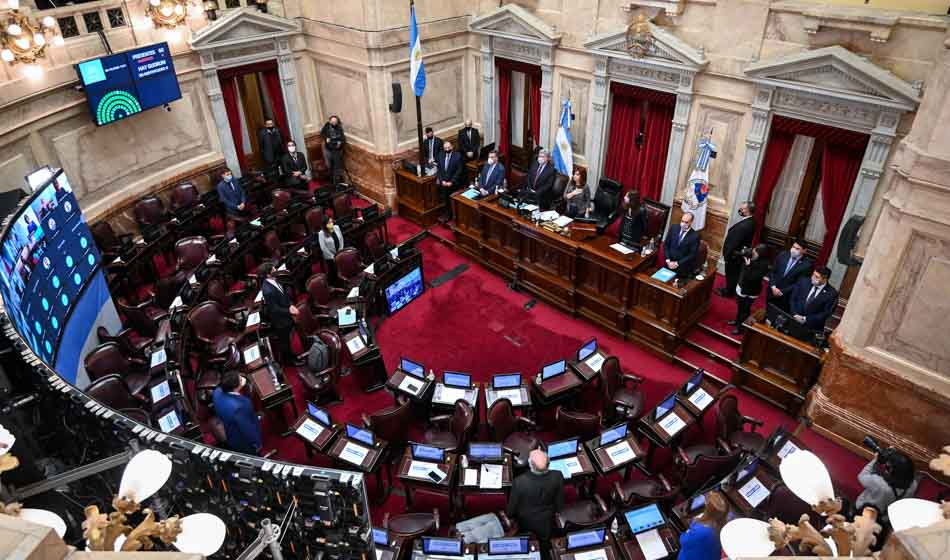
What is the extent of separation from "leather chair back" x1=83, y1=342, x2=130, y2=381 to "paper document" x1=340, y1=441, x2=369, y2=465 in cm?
324

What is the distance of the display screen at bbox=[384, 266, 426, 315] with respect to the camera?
935 centimetres

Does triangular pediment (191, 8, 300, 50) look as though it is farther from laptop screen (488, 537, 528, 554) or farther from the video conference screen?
laptop screen (488, 537, 528, 554)

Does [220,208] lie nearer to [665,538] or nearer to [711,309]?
[711,309]

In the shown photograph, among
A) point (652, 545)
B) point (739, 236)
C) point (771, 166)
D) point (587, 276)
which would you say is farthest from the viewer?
point (587, 276)

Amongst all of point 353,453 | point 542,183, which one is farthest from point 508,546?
point 542,183

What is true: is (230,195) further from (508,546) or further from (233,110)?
(508,546)

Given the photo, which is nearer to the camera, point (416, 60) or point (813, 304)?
point (813, 304)

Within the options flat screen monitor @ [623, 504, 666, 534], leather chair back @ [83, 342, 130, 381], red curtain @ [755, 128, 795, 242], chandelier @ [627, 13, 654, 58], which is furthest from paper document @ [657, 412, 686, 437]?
leather chair back @ [83, 342, 130, 381]

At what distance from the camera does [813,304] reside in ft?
A: 23.9

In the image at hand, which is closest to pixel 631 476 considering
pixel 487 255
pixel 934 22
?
pixel 487 255

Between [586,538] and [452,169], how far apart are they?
783 cm

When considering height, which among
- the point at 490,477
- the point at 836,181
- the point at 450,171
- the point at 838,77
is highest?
the point at 838,77

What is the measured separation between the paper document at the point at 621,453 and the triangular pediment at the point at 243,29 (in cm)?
998

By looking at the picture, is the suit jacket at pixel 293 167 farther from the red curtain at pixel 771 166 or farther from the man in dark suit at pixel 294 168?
the red curtain at pixel 771 166
